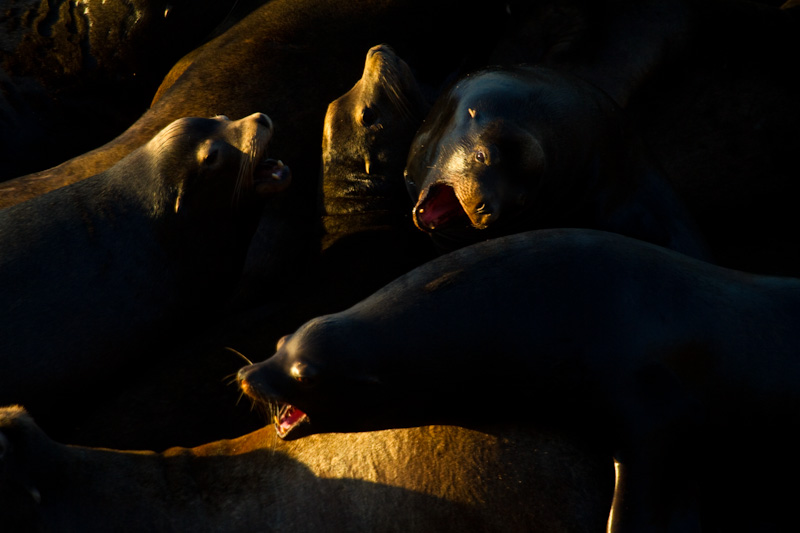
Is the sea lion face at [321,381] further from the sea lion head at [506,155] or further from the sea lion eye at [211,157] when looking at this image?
the sea lion eye at [211,157]

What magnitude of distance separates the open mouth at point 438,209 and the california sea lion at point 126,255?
87cm

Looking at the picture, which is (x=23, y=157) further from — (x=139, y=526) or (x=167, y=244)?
(x=139, y=526)

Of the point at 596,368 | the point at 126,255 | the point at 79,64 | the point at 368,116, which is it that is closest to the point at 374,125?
the point at 368,116

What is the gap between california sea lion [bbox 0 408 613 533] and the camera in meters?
3.16

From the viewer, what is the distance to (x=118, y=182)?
188 inches

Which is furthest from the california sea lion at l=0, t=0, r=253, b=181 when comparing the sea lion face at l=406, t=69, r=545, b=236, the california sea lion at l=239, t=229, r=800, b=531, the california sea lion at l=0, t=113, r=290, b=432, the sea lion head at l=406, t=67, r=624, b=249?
the california sea lion at l=239, t=229, r=800, b=531

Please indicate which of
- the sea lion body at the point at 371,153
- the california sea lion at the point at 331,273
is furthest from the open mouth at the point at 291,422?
the sea lion body at the point at 371,153

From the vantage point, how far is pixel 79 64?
623 cm

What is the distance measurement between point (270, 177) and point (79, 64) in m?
2.19

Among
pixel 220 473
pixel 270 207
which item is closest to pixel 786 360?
pixel 220 473

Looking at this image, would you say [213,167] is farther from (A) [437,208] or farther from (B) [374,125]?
(A) [437,208]

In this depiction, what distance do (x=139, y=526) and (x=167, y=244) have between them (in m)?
1.61

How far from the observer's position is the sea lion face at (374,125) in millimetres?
5250

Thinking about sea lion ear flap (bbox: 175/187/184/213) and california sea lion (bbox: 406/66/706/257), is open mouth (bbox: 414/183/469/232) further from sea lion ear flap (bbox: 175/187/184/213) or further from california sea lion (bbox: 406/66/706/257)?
sea lion ear flap (bbox: 175/187/184/213)
